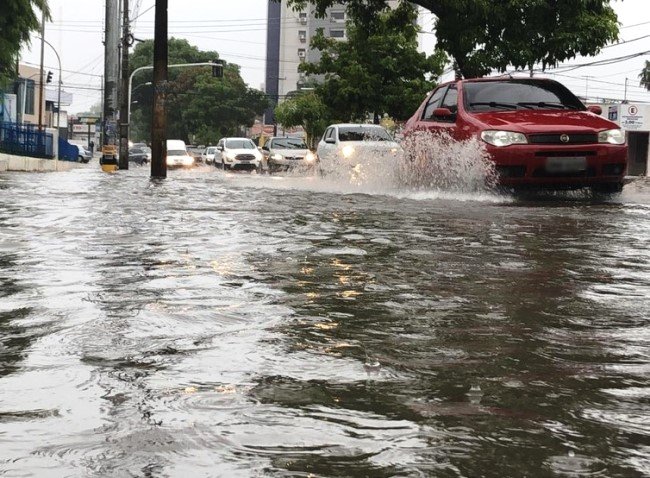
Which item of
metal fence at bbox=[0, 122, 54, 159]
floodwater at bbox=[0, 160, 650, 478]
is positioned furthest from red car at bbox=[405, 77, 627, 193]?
metal fence at bbox=[0, 122, 54, 159]

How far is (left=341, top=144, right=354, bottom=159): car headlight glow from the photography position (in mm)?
19391

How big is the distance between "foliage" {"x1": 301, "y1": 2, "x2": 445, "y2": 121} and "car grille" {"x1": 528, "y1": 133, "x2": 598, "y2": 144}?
82.4ft

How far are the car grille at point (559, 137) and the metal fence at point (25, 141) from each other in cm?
2485

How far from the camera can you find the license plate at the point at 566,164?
37.4 ft

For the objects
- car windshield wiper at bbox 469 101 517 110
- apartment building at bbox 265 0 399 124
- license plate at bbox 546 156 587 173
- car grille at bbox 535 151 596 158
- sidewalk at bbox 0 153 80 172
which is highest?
apartment building at bbox 265 0 399 124

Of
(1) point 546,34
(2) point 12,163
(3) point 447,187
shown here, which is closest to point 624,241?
(3) point 447,187

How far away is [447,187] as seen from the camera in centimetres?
1272

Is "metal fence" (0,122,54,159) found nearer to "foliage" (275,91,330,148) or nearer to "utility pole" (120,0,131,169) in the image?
"utility pole" (120,0,131,169)

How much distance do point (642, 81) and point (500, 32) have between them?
72271mm

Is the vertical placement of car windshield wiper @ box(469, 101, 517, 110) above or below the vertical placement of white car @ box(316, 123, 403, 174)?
above

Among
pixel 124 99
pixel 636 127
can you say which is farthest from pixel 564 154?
pixel 636 127

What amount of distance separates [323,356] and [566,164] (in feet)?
27.9

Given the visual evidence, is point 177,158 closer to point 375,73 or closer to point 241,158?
point 241,158

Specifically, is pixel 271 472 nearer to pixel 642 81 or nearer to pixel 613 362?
pixel 613 362
